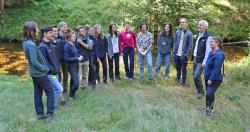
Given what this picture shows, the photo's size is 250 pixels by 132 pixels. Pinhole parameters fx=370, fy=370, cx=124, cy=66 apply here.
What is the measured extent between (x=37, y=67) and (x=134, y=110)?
235 cm

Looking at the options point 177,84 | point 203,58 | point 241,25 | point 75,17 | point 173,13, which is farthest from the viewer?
point 75,17

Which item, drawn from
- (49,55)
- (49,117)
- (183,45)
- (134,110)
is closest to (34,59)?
(49,55)

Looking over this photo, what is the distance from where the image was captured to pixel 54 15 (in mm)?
24719

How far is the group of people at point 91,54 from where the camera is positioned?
714 cm

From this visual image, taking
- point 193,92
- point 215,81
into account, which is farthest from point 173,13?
point 215,81

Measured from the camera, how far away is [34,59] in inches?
265

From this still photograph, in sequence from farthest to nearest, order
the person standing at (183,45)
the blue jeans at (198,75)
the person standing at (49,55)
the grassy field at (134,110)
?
the person standing at (183,45) → the blue jeans at (198,75) → the person standing at (49,55) → the grassy field at (134,110)

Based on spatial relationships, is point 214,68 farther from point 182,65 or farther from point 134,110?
point 182,65

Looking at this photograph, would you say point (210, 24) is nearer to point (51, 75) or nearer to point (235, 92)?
point (235, 92)

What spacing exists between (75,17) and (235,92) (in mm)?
15613

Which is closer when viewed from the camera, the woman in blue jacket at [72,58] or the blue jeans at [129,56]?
the woman in blue jacket at [72,58]

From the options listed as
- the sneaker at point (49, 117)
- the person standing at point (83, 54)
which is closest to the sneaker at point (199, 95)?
the person standing at point (83, 54)

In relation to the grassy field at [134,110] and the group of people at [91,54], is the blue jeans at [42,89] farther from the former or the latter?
the grassy field at [134,110]

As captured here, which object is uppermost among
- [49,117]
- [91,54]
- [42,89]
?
[91,54]
